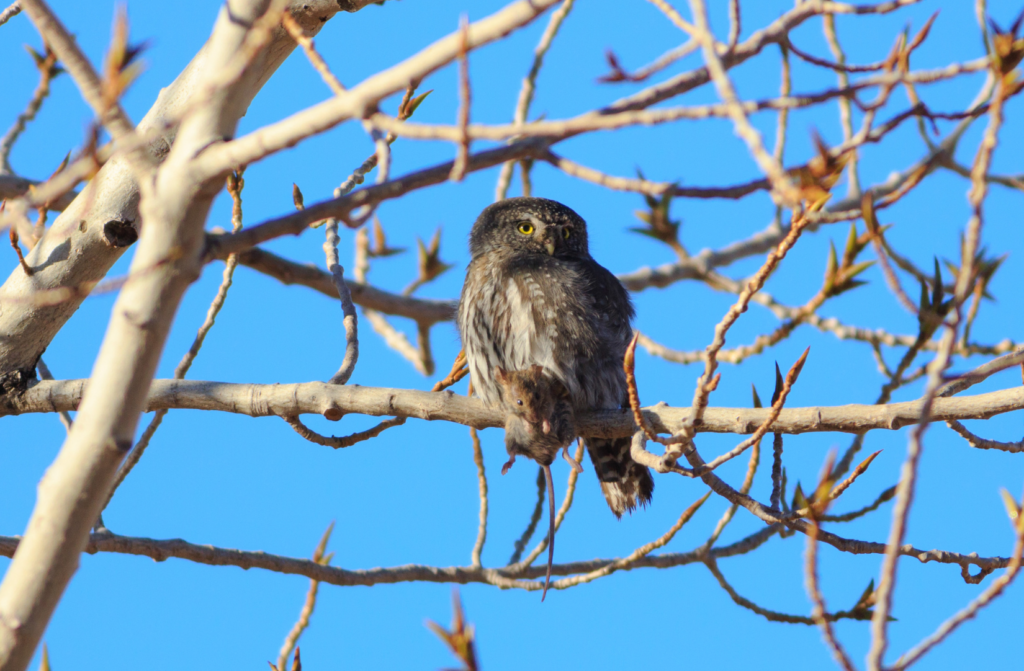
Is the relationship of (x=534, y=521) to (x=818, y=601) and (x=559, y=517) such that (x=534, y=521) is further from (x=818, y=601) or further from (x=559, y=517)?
(x=818, y=601)

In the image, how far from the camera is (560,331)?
4.34 m

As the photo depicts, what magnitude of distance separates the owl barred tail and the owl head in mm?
1132

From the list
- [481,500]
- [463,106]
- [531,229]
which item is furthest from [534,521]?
[463,106]

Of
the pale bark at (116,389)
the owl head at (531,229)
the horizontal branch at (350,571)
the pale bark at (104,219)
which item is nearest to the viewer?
the pale bark at (116,389)

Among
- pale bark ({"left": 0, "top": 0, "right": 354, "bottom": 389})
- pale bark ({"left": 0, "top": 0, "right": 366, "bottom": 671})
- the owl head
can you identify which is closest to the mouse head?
the owl head

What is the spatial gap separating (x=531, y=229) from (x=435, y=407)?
2.08 metres

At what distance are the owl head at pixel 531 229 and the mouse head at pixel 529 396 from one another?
1.27 m

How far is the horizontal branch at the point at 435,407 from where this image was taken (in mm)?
2779

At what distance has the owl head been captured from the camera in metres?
5.18

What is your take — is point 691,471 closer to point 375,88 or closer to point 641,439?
point 641,439

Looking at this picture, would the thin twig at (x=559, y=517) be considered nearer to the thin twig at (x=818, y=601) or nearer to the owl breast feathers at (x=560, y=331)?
the owl breast feathers at (x=560, y=331)

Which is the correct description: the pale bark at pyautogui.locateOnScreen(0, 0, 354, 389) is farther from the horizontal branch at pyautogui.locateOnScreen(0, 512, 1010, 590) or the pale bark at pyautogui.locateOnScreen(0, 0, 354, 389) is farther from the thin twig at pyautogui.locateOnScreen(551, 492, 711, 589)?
the thin twig at pyautogui.locateOnScreen(551, 492, 711, 589)

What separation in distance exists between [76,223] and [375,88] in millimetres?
1943

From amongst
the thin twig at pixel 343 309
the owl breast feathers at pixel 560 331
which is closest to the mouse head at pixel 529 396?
the owl breast feathers at pixel 560 331
